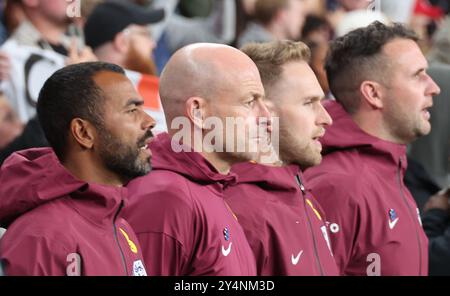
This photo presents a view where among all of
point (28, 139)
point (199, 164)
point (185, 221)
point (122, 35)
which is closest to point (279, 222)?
A: point (199, 164)

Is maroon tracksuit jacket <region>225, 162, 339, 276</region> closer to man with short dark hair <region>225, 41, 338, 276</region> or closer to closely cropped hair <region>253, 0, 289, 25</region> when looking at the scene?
man with short dark hair <region>225, 41, 338, 276</region>

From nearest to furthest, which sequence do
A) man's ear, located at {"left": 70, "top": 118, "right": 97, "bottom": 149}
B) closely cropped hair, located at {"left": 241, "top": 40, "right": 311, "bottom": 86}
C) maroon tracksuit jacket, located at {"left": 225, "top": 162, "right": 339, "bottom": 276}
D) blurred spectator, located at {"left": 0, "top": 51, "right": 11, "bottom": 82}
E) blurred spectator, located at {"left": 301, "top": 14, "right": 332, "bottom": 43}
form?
man's ear, located at {"left": 70, "top": 118, "right": 97, "bottom": 149} < maroon tracksuit jacket, located at {"left": 225, "top": 162, "right": 339, "bottom": 276} < closely cropped hair, located at {"left": 241, "top": 40, "right": 311, "bottom": 86} < blurred spectator, located at {"left": 0, "top": 51, "right": 11, "bottom": 82} < blurred spectator, located at {"left": 301, "top": 14, "right": 332, "bottom": 43}

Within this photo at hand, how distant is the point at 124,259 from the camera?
374cm

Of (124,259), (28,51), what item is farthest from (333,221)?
(28,51)

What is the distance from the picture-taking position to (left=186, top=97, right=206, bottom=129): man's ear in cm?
423

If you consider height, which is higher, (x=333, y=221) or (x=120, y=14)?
(x=120, y=14)

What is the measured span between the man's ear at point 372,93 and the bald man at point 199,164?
1.00m

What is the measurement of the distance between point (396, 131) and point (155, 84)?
4.50ft

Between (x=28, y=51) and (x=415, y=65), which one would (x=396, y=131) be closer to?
(x=415, y=65)

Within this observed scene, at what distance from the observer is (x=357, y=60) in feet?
17.5

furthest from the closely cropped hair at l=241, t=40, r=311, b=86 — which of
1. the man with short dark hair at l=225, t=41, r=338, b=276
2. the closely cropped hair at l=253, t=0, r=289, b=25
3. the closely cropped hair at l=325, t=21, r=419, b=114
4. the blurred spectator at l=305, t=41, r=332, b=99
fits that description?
the closely cropped hair at l=253, t=0, r=289, b=25

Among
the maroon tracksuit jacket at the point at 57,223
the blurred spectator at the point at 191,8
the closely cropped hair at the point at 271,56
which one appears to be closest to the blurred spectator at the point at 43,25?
the closely cropped hair at the point at 271,56

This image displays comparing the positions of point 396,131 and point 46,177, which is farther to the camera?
point 396,131
